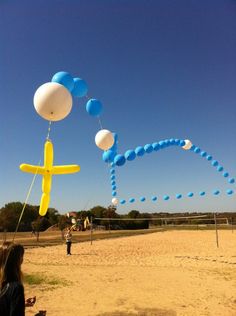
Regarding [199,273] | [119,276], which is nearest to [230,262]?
[199,273]

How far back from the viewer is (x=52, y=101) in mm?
6512

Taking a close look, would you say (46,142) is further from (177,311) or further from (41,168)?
(177,311)

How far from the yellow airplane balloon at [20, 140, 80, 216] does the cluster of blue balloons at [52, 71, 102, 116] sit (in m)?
1.59

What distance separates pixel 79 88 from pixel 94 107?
1.10m

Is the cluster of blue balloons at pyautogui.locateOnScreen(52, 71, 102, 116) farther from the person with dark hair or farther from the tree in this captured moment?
the tree

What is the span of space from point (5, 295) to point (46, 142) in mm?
4413

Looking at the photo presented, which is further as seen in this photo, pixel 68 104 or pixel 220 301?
pixel 220 301

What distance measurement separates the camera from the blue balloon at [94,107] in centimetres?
933

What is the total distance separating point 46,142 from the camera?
266 inches

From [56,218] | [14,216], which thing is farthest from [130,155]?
[56,218]

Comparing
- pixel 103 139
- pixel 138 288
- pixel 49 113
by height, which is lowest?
pixel 138 288

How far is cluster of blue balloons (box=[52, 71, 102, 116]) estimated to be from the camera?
745 cm

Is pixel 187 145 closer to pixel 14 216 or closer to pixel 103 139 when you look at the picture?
pixel 103 139

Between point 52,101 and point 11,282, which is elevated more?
point 52,101
